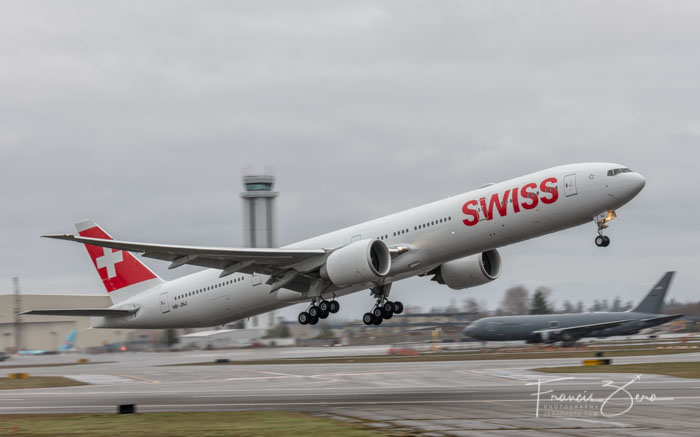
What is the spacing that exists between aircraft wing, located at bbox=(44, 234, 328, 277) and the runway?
5.83m

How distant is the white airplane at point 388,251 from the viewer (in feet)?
110

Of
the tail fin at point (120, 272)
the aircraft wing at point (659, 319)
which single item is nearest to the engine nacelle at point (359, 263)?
the tail fin at point (120, 272)

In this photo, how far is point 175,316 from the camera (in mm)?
45062

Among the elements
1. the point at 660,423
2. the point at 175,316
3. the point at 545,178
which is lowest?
the point at 660,423

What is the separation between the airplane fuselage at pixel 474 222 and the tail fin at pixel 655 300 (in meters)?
39.9

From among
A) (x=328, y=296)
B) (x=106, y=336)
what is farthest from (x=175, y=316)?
(x=106, y=336)

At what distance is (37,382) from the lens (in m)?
50.2

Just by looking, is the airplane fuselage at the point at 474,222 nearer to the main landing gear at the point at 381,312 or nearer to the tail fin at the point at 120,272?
the main landing gear at the point at 381,312

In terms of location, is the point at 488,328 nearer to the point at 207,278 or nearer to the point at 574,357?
the point at 574,357

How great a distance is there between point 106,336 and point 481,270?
259ft

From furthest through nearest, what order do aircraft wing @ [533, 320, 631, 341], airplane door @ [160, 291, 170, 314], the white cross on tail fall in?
aircraft wing @ [533, 320, 631, 341] < the white cross on tail < airplane door @ [160, 291, 170, 314]

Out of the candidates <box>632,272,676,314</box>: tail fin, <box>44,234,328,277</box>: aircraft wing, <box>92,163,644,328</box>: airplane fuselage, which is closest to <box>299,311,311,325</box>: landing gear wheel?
<box>92,163,644,328</box>: airplane fuselage

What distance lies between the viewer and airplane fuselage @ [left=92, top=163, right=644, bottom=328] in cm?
3319

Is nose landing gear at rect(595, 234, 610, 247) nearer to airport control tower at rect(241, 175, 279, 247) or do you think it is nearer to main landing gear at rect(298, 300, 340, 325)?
main landing gear at rect(298, 300, 340, 325)
